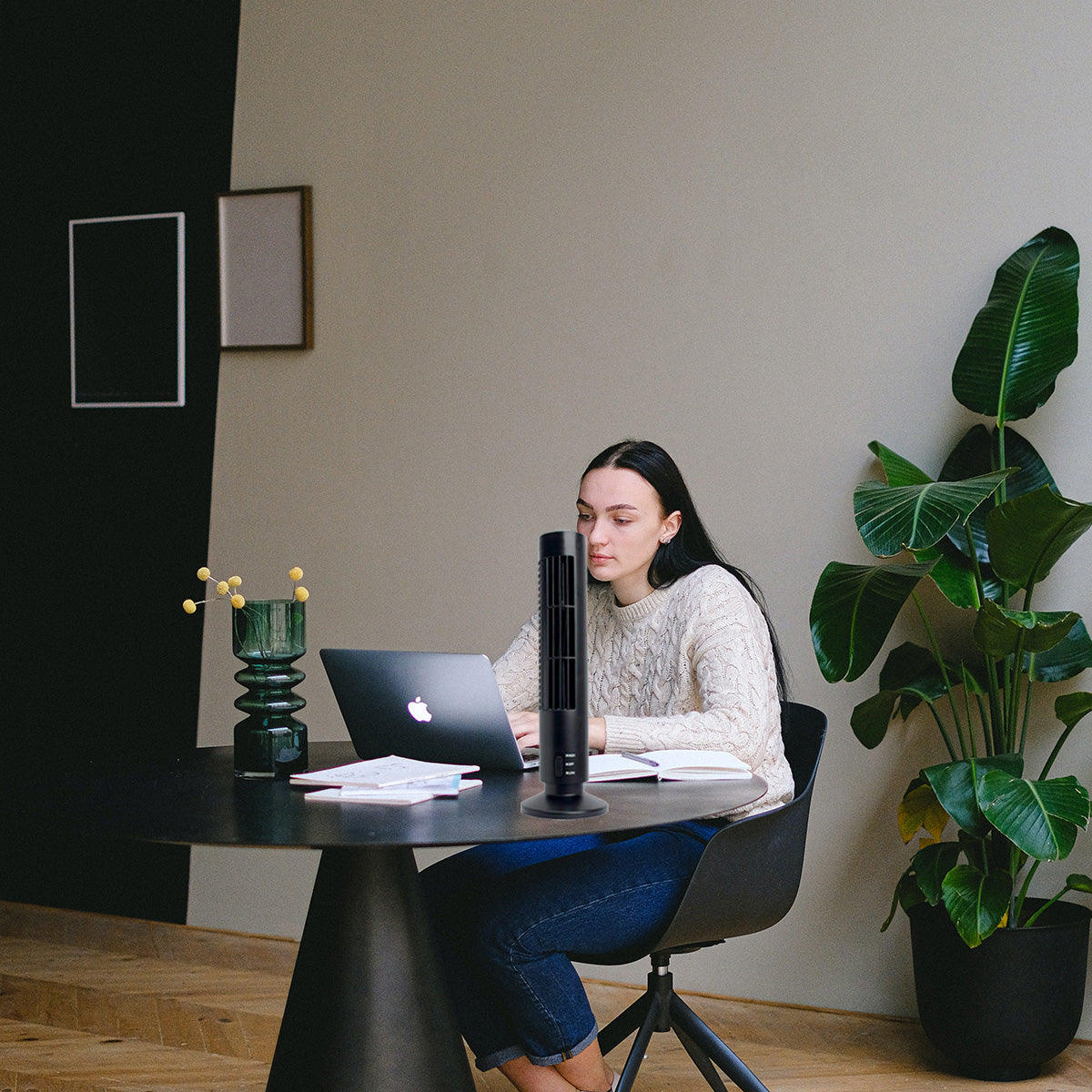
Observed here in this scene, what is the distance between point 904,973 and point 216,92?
304 centimetres

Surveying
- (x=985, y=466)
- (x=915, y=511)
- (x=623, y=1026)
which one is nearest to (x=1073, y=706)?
(x=985, y=466)

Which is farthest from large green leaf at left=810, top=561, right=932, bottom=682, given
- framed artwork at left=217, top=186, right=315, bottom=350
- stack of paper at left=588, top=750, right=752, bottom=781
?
framed artwork at left=217, top=186, right=315, bottom=350

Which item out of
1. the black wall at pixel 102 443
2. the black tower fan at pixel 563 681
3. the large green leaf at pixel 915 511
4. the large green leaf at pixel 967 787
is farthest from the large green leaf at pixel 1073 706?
the black wall at pixel 102 443

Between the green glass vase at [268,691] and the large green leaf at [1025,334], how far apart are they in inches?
61.0

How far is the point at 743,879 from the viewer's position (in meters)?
2.04

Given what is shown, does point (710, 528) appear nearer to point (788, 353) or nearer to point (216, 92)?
point (788, 353)

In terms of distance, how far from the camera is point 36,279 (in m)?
4.01

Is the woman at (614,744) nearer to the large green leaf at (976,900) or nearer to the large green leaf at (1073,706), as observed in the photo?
the large green leaf at (976,900)

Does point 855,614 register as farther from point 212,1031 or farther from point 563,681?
point 212,1031

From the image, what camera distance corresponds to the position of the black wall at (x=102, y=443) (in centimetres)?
384

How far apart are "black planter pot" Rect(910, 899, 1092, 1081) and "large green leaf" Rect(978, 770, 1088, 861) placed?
1.01 ft

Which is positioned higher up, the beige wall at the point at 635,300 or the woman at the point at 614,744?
the beige wall at the point at 635,300

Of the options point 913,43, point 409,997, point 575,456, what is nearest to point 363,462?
point 575,456

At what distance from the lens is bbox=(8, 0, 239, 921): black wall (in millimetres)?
3836
